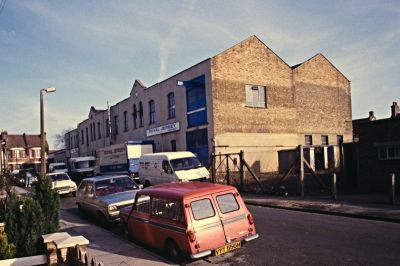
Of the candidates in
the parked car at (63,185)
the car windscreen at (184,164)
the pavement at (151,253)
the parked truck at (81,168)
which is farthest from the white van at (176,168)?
the parked truck at (81,168)

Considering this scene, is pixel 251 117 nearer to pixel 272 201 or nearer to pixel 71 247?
pixel 272 201

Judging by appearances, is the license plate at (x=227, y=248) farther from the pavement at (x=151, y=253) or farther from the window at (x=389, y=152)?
the window at (x=389, y=152)

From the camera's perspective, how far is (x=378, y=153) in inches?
716

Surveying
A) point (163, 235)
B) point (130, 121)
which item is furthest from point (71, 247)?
point (130, 121)

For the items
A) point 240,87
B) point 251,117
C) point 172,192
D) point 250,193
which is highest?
point 240,87

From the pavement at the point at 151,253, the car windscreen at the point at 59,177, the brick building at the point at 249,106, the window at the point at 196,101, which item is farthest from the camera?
the window at the point at 196,101

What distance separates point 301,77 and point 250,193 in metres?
18.7

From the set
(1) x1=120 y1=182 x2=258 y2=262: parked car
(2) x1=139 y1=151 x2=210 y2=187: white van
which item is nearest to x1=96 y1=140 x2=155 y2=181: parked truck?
(2) x1=139 y1=151 x2=210 y2=187: white van

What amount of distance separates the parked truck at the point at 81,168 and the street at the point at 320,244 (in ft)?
94.2

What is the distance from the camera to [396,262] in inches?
276

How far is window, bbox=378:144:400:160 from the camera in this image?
682 inches

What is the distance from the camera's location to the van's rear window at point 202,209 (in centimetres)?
739

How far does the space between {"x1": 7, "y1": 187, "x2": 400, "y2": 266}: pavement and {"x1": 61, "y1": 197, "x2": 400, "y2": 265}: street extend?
0.85 meters

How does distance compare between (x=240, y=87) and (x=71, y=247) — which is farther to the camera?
(x=240, y=87)
